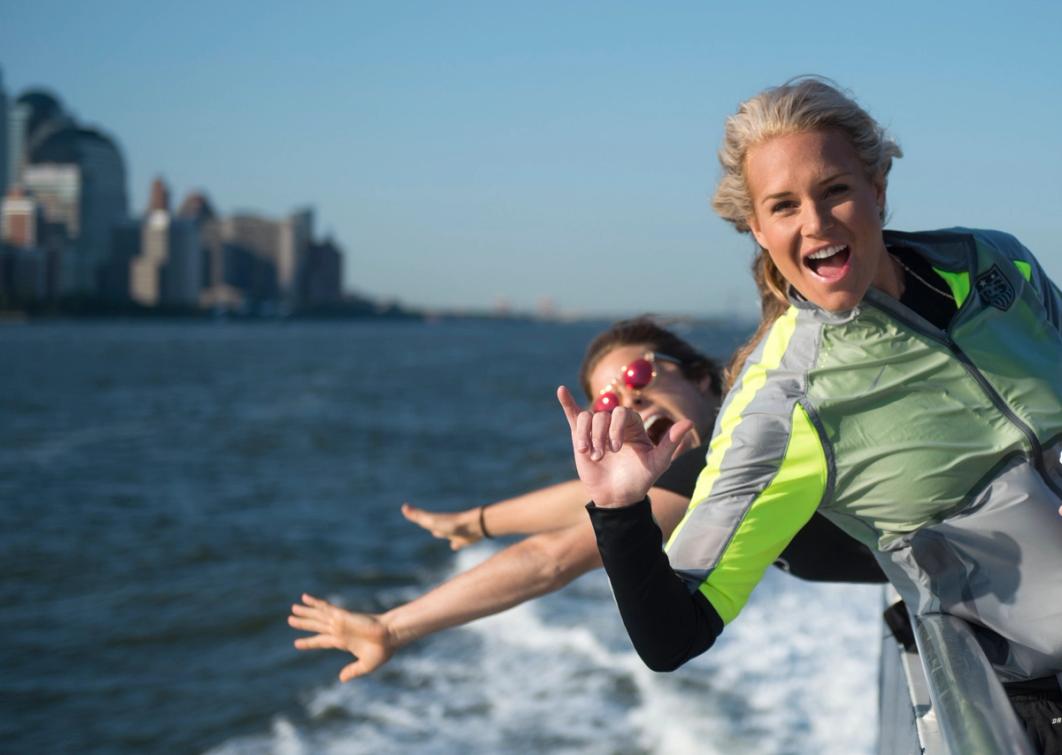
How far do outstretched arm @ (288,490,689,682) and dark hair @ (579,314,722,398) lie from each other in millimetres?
844

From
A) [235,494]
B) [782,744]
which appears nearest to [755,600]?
[782,744]

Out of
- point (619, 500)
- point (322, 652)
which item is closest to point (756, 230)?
point (619, 500)

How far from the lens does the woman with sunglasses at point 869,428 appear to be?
2438mm

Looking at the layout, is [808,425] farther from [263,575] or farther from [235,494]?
[235,494]

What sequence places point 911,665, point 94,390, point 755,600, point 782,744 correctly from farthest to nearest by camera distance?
point 94,390 < point 755,600 < point 782,744 < point 911,665

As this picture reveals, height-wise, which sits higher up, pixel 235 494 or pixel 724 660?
pixel 724 660

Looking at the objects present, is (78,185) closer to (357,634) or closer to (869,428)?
(357,634)

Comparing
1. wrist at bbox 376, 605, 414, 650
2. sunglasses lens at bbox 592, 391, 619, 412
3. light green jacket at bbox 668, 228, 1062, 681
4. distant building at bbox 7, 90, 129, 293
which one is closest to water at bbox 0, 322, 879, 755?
sunglasses lens at bbox 592, 391, 619, 412

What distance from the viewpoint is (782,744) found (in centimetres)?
730

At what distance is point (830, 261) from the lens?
2469 mm

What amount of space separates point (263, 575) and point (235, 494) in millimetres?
6098

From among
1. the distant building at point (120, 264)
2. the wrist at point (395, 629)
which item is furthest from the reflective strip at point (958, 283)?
the distant building at point (120, 264)

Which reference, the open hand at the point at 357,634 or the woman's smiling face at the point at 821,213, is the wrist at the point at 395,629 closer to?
the open hand at the point at 357,634

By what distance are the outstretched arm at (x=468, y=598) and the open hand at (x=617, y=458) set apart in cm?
143
